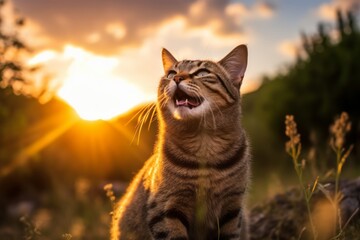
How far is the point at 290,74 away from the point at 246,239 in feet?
46.1

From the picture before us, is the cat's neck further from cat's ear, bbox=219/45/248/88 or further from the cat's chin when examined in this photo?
cat's ear, bbox=219/45/248/88

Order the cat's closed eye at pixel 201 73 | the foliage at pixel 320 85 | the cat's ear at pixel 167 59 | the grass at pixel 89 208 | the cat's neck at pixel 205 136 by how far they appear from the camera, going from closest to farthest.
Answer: the cat's neck at pixel 205 136 → the cat's closed eye at pixel 201 73 → the cat's ear at pixel 167 59 → the grass at pixel 89 208 → the foliage at pixel 320 85

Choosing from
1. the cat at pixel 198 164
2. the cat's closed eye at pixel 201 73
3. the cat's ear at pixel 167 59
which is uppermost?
the cat's ear at pixel 167 59

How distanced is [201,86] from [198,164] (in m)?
0.72

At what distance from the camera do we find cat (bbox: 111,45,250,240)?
4305mm

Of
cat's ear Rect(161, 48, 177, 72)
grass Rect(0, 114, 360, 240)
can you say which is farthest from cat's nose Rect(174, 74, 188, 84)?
grass Rect(0, 114, 360, 240)

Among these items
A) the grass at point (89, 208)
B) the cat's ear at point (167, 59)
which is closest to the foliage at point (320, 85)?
the grass at point (89, 208)

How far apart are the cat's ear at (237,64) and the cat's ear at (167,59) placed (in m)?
0.72

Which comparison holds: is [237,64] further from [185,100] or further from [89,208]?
[89,208]

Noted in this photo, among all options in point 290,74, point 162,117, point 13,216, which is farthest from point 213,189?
point 290,74

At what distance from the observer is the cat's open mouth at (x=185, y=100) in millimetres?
4348

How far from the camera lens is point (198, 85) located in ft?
14.5

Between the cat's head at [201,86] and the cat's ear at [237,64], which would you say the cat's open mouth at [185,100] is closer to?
the cat's head at [201,86]

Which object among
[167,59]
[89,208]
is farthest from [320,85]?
[167,59]
